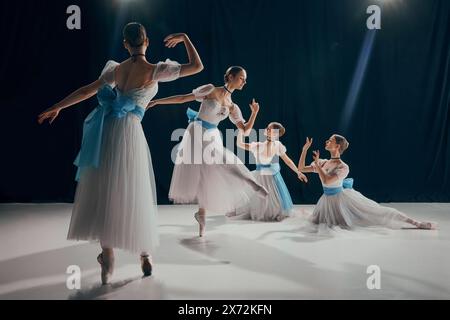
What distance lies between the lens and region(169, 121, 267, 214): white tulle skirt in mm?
3314

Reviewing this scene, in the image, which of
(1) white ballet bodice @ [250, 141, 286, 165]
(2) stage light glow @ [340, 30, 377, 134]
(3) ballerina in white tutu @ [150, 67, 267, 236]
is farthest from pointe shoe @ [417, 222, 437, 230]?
(2) stage light glow @ [340, 30, 377, 134]

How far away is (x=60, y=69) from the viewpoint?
17.3 feet

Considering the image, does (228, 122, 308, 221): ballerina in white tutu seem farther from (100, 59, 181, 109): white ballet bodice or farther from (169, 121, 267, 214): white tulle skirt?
(100, 59, 181, 109): white ballet bodice

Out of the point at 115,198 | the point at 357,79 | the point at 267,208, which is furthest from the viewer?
the point at 357,79

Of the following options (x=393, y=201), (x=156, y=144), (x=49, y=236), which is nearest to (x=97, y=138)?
(x=49, y=236)

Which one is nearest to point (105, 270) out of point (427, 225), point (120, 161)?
point (120, 161)

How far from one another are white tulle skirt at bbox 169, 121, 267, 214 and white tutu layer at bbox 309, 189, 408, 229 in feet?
2.76

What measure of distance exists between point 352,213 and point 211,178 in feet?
4.41

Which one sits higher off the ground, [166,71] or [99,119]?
[166,71]

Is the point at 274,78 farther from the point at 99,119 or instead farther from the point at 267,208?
the point at 99,119

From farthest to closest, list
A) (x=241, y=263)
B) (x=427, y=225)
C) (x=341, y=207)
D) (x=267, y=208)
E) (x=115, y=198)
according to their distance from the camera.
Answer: (x=267, y=208) < (x=341, y=207) < (x=427, y=225) < (x=241, y=263) < (x=115, y=198)

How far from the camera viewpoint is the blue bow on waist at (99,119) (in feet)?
7.50

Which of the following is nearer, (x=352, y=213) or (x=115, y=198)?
(x=115, y=198)

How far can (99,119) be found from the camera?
7.75 feet
